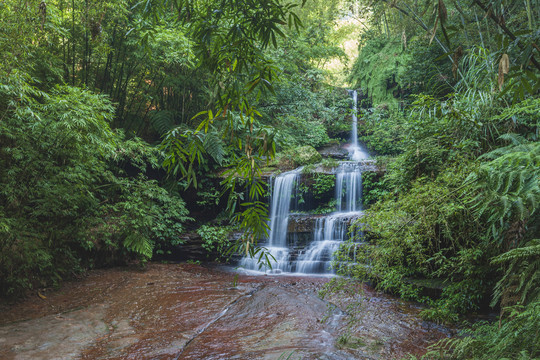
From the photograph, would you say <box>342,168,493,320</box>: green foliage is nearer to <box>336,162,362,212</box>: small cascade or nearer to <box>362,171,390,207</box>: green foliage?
<box>362,171,390,207</box>: green foliage

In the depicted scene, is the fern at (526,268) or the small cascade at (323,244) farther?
the small cascade at (323,244)

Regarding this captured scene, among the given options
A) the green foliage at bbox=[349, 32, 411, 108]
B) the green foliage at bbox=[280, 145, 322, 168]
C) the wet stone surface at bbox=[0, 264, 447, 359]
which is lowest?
the wet stone surface at bbox=[0, 264, 447, 359]

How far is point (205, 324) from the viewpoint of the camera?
3443 millimetres

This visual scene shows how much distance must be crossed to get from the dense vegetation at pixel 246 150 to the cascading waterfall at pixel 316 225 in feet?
1.41

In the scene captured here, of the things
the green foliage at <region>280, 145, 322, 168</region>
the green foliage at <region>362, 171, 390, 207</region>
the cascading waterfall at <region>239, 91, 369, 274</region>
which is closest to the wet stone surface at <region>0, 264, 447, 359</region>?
the cascading waterfall at <region>239, 91, 369, 274</region>

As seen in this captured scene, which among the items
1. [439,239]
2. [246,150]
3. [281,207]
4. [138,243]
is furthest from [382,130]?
[246,150]

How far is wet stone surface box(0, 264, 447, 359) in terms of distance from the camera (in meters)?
2.67

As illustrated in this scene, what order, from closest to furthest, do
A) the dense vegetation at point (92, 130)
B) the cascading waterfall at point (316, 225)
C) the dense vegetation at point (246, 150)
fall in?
the dense vegetation at point (246, 150)
the dense vegetation at point (92, 130)
the cascading waterfall at point (316, 225)

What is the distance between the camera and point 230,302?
417cm

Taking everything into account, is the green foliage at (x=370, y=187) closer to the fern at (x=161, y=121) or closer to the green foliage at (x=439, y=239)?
the green foliage at (x=439, y=239)

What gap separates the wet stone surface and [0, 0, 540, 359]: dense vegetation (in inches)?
16.0

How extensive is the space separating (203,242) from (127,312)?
151 inches

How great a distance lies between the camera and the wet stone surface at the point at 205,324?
267cm

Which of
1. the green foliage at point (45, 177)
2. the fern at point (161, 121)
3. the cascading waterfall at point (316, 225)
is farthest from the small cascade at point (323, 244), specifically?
the fern at point (161, 121)
